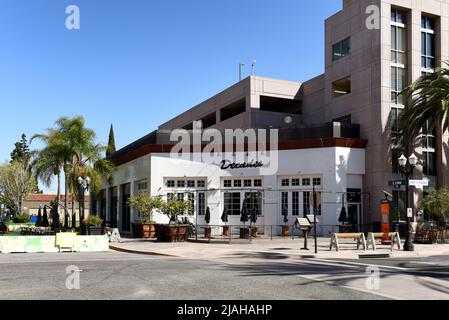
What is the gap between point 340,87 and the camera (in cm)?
3988

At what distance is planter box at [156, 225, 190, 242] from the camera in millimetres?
26375

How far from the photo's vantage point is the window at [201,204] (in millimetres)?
34375

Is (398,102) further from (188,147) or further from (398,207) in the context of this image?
(188,147)

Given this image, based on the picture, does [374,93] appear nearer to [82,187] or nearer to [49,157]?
[82,187]

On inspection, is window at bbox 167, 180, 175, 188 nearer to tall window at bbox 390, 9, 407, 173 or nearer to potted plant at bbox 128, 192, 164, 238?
potted plant at bbox 128, 192, 164, 238

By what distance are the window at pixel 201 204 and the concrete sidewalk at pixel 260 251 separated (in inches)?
339

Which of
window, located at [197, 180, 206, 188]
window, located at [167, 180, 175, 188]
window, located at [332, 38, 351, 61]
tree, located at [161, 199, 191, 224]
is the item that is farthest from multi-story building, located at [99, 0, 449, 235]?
tree, located at [161, 199, 191, 224]

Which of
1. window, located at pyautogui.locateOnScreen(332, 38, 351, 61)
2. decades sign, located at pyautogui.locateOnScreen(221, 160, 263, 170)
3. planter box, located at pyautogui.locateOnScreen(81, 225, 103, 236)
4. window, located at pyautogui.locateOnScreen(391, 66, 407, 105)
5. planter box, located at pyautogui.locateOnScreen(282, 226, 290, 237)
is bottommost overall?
planter box, located at pyautogui.locateOnScreen(282, 226, 290, 237)

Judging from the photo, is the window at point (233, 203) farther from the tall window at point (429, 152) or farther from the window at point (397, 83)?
the tall window at point (429, 152)

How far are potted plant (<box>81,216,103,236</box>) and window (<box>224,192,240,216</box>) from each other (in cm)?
854

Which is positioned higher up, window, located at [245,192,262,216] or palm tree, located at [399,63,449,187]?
palm tree, located at [399,63,449,187]

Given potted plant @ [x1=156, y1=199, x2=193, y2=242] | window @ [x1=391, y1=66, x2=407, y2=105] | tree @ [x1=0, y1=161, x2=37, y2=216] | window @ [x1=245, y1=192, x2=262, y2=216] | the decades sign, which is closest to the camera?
potted plant @ [x1=156, y1=199, x2=193, y2=242]

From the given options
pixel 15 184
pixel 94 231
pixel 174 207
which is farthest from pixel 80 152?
pixel 15 184

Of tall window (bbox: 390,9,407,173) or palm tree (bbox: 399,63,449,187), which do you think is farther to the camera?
tall window (bbox: 390,9,407,173)
